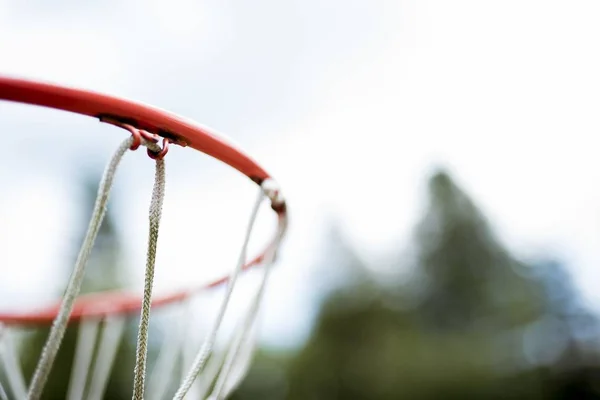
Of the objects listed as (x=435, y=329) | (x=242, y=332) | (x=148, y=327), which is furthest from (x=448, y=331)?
(x=148, y=327)

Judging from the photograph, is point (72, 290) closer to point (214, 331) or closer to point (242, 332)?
point (214, 331)

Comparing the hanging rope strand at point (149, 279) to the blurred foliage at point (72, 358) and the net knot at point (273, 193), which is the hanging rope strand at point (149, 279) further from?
the blurred foliage at point (72, 358)

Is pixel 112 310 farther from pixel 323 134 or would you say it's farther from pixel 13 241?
pixel 323 134

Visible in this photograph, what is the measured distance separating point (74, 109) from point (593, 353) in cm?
763

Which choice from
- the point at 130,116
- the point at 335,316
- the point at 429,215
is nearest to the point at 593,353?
the point at 335,316

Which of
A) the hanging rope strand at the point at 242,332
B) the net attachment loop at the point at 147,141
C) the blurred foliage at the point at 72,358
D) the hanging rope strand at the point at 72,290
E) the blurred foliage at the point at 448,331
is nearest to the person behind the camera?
the hanging rope strand at the point at 72,290

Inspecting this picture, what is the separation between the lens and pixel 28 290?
825 cm

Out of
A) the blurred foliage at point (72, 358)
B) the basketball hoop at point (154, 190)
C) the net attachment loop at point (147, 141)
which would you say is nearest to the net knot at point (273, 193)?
the basketball hoop at point (154, 190)

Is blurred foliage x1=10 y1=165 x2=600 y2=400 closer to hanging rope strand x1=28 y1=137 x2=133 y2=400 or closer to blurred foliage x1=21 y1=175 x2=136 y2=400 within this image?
blurred foliage x1=21 y1=175 x2=136 y2=400

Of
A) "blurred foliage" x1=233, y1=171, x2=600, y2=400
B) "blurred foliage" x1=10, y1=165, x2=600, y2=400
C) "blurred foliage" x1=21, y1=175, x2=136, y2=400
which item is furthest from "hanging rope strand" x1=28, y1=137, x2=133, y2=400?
"blurred foliage" x1=233, y1=171, x2=600, y2=400

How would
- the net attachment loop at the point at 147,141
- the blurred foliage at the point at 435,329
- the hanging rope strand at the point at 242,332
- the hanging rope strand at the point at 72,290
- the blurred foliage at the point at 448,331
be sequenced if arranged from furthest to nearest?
the blurred foliage at the point at 448,331 < the blurred foliage at the point at 435,329 < the hanging rope strand at the point at 242,332 < the net attachment loop at the point at 147,141 < the hanging rope strand at the point at 72,290

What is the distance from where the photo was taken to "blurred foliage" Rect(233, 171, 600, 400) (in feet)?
23.2

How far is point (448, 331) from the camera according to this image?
32.0 ft

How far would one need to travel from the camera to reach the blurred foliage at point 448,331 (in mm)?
7082
